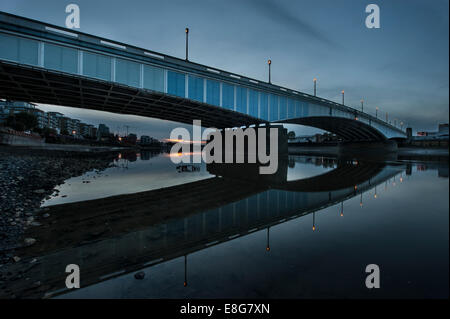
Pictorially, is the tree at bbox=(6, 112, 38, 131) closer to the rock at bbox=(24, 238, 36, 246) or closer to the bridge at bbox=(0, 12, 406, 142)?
the bridge at bbox=(0, 12, 406, 142)

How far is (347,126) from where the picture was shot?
2383 inches

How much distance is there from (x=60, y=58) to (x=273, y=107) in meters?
32.6

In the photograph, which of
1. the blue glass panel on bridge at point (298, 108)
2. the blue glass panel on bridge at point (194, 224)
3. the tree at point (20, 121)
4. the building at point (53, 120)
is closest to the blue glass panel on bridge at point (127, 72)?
the blue glass panel on bridge at point (194, 224)

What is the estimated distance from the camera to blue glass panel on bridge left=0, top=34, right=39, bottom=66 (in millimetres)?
18756

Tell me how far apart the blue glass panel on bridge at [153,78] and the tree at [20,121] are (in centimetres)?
7089

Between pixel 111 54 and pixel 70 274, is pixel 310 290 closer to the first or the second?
pixel 70 274

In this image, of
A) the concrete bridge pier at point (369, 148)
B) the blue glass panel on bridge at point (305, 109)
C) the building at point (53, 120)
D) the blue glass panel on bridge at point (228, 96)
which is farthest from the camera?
the building at point (53, 120)

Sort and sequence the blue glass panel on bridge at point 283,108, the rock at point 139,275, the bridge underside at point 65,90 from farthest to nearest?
the blue glass panel on bridge at point 283,108 → the bridge underside at point 65,90 → the rock at point 139,275

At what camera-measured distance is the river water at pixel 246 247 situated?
3.01m

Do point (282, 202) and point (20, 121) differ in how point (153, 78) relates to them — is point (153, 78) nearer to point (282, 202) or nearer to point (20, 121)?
point (282, 202)

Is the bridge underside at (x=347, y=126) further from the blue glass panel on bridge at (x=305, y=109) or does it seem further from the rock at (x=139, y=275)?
the rock at (x=139, y=275)

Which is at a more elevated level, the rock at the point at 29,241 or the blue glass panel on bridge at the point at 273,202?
the blue glass panel on bridge at the point at 273,202

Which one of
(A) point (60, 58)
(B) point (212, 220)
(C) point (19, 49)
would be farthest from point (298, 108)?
(C) point (19, 49)
